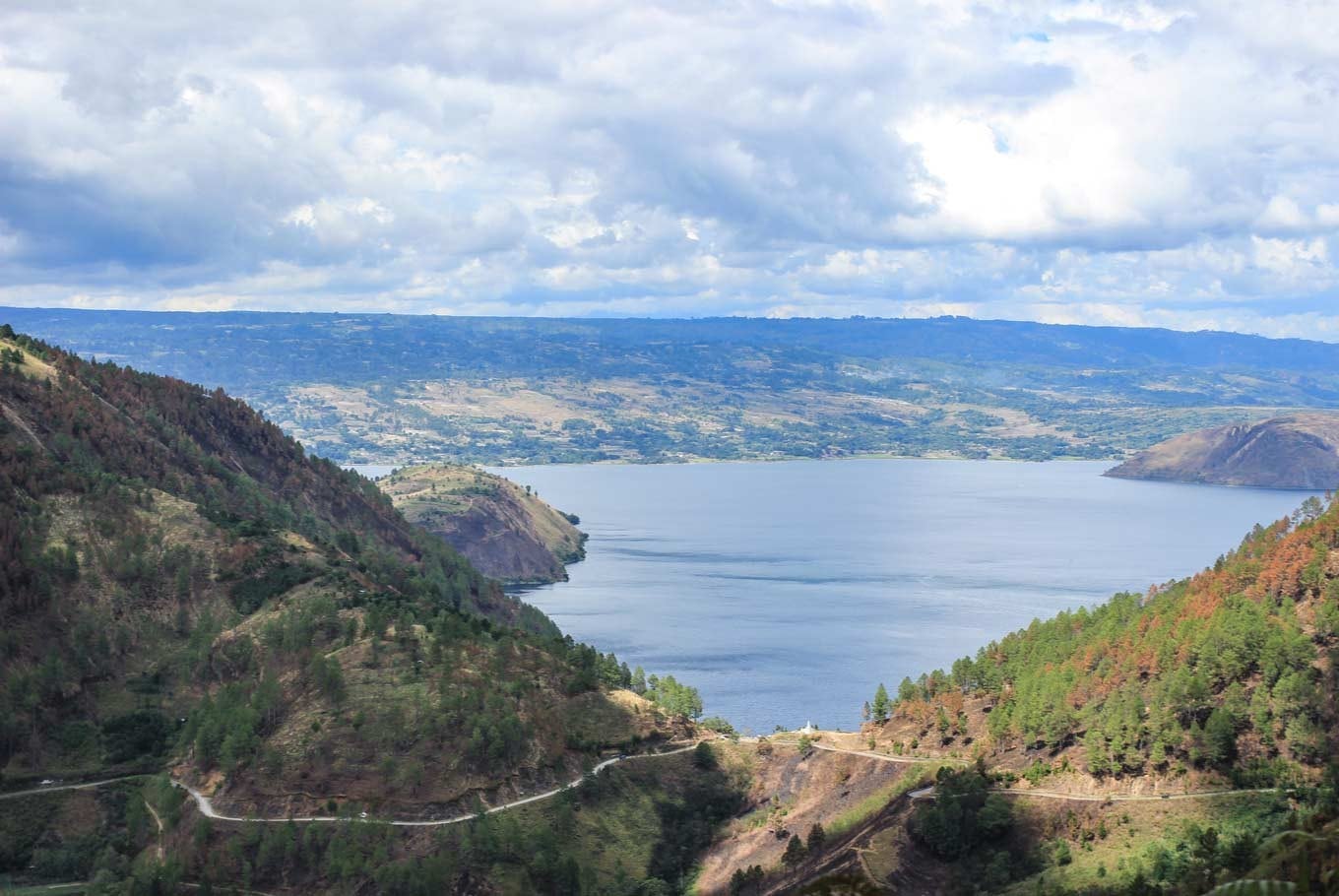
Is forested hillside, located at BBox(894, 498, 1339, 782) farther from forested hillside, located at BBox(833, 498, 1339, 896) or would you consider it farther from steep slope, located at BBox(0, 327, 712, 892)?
steep slope, located at BBox(0, 327, 712, 892)

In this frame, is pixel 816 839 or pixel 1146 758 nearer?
pixel 1146 758

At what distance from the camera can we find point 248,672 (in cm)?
14500

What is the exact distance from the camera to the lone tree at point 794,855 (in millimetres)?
118312

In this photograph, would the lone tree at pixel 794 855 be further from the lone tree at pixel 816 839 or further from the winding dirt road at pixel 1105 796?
the winding dirt road at pixel 1105 796

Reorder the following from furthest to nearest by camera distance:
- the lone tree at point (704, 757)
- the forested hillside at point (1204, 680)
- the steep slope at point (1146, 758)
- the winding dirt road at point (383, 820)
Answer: the lone tree at point (704, 757), the winding dirt road at point (383, 820), the forested hillside at point (1204, 680), the steep slope at point (1146, 758)

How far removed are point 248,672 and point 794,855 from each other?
2463 inches

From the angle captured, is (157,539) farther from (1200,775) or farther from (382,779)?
(1200,775)

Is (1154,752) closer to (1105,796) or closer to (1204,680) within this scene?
(1105,796)

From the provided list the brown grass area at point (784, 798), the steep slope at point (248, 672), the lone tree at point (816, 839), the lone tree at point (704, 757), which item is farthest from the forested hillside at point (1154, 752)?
the steep slope at point (248, 672)

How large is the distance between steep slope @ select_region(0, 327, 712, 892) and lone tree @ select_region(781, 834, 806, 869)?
80.3 ft

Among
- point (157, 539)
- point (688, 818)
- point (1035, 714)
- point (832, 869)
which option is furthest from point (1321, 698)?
point (157, 539)

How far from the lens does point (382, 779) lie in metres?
126

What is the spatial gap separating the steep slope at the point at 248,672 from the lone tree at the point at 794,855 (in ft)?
80.3

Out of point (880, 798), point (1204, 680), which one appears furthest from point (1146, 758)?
point (880, 798)
